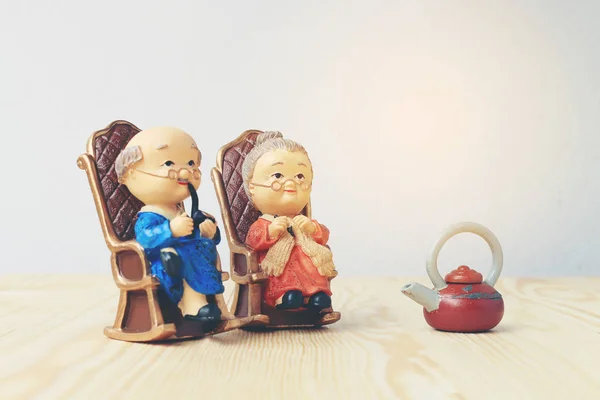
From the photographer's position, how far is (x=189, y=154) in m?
2.43

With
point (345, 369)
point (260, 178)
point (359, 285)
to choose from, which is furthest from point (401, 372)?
point (359, 285)

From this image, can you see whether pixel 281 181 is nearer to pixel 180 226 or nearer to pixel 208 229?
pixel 208 229

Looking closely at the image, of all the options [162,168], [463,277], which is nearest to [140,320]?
[162,168]

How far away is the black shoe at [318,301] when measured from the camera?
8.24 feet

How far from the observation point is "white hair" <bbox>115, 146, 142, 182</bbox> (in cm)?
239

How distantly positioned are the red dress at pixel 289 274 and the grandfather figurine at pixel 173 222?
0.15 metres

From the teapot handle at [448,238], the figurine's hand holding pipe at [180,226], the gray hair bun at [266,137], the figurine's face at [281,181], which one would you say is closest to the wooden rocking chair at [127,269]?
the figurine's hand holding pipe at [180,226]

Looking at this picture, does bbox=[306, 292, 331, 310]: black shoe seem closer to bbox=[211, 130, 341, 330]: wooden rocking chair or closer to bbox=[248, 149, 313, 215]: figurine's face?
bbox=[211, 130, 341, 330]: wooden rocking chair

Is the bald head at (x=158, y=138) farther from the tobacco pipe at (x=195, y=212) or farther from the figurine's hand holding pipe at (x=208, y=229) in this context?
the figurine's hand holding pipe at (x=208, y=229)

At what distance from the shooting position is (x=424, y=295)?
8.19 feet

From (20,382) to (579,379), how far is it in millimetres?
1291

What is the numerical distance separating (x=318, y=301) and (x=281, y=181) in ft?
1.24

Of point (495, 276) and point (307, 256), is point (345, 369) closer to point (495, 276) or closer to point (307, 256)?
point (307, 256)

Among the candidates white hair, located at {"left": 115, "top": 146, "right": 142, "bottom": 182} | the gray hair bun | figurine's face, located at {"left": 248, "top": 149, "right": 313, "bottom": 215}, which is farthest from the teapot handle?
white hair, located at {"left": 115, "top": 146, "right": 142, "bottom": 182}
